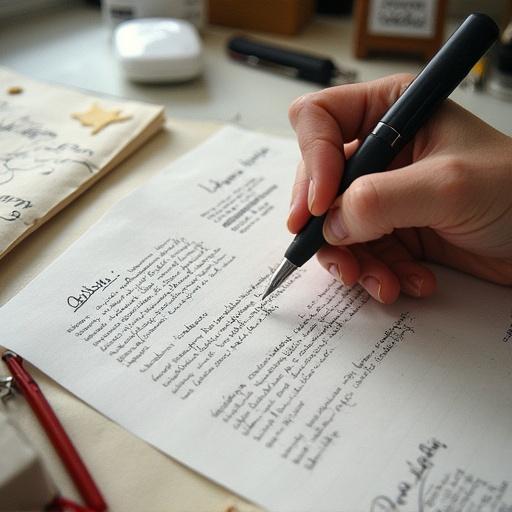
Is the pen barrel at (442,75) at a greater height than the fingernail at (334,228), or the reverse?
the pen barrel at (442,75)

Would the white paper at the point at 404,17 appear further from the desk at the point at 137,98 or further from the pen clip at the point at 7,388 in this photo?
the pen clip at the point at 7,388

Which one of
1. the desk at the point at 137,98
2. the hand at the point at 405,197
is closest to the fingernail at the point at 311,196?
the hand at the point at 405,197

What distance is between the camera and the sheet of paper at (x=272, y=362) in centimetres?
38

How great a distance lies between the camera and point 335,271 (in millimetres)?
528

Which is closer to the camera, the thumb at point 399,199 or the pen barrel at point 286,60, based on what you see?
the thumb at point 399,199

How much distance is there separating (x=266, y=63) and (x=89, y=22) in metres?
0.35

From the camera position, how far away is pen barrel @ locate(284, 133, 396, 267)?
19.3 inches

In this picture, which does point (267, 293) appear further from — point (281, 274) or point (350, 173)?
point (350, 173)

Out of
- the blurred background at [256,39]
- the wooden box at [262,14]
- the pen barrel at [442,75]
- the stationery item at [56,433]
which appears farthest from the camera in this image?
the wooden box at [262,14]

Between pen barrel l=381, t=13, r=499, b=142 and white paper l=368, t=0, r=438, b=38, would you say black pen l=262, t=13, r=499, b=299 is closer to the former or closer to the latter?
pen barrel l=381, t=13, r=499, b=142

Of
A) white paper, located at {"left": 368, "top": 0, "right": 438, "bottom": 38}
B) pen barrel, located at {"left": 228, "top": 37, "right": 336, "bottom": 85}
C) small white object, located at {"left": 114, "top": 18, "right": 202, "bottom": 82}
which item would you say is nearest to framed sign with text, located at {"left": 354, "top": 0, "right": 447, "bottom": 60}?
white paper, located at {"left": 368, "top": 0, "right": 438, "bottom": 38}

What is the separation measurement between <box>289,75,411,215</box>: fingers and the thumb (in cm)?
7

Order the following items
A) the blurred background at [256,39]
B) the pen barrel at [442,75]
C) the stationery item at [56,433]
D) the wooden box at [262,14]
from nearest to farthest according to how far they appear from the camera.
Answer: the stationery item at [56,433], the pen barrel at [442,75], the blurred background at [256,39], the wooden box at [262,14]

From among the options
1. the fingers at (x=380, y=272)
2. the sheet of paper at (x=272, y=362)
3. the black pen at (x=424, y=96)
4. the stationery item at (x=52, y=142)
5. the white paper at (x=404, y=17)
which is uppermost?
the black pen at (x=424, y=96)
